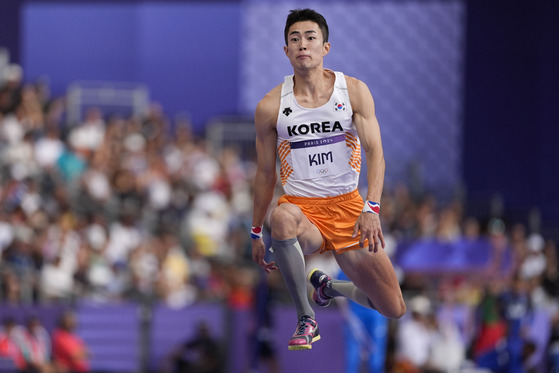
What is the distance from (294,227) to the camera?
6.53 meters

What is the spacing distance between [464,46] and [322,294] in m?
18.1

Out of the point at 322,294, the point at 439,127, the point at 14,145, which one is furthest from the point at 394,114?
the point at 322,294

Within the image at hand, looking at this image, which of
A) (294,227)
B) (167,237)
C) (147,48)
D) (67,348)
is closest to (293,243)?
(294,227)

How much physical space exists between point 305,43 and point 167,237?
11.6 metres

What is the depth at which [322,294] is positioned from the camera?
7.16 meters

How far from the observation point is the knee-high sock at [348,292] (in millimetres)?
7012

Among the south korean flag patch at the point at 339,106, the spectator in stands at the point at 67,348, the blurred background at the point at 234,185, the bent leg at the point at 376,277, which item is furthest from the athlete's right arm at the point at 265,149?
the spectator in stands at the point at 67,348

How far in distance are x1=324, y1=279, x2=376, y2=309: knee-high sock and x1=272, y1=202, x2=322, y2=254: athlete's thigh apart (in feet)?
1.57

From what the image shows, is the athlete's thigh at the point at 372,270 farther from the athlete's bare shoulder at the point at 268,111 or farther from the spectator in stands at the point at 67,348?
the spectator in stands at the point at 67,348

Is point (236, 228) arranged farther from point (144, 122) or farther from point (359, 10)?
point (359, 10)

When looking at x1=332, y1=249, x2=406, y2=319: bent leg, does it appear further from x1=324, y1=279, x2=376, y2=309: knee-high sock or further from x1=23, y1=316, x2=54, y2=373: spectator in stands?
x1=23, y1=316, x2=54, y2=373: spectator in stands

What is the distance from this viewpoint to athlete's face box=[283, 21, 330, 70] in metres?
6.18

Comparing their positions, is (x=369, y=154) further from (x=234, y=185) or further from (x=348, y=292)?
(x=234, y=185)

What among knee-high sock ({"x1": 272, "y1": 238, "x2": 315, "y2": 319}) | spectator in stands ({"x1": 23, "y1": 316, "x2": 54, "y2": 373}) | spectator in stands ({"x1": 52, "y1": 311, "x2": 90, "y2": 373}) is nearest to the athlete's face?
knee-high sock ({"x1": 272, "y1": 238, "x2": 315, "y2": 319})
